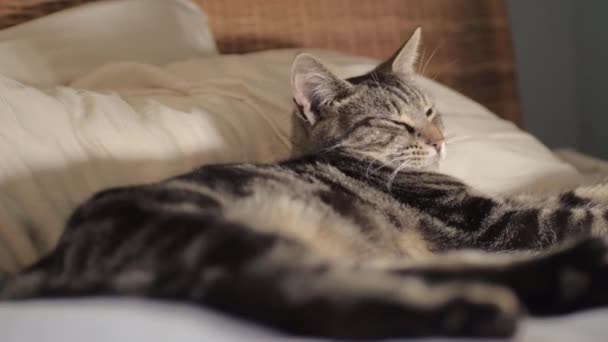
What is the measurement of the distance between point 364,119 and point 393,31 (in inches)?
43.2

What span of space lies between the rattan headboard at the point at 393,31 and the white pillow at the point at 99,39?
0.22 meters

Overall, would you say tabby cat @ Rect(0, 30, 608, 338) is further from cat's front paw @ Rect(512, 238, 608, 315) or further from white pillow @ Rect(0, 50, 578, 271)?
white pillow @ Rect(0, 50, 578, 271)

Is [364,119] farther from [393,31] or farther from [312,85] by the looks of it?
[393,31]

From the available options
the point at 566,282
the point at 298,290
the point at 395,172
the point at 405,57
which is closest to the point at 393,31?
the point at 405,57

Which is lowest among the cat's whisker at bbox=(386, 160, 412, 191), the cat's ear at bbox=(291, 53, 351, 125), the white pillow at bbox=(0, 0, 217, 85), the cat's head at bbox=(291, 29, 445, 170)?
the cat's whisker at bbox=(386, 160, 412, 191)

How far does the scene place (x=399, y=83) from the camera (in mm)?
1451

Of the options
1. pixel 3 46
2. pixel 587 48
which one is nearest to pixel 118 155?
pixel 3 46

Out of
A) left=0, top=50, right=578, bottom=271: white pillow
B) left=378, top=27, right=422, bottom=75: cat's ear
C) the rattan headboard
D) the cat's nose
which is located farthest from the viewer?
the rattan headboard

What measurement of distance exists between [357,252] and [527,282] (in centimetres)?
34

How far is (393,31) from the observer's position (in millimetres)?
2314

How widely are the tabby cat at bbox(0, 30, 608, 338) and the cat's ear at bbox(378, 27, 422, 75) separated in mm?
333

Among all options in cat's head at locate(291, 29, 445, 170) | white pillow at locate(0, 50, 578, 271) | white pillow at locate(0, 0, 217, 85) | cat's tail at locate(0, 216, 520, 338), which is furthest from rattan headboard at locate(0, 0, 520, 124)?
cat's tail at locate(0, 216, 520, 338)

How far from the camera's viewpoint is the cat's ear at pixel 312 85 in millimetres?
1287

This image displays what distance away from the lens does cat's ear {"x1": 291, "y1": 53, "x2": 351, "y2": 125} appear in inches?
50.7
